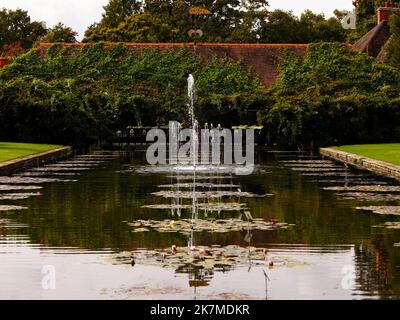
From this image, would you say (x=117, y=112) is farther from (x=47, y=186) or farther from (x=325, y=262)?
(x=325, y=262)

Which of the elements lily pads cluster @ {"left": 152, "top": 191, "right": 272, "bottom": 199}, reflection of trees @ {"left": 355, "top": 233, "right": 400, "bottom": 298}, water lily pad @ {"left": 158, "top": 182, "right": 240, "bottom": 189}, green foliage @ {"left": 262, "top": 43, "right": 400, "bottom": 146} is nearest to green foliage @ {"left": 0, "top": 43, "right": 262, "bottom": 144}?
green foliage @ {"left": 262, "top": 43, "right": 400, "bottom": 146}

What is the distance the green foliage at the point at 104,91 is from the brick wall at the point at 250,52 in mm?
1741

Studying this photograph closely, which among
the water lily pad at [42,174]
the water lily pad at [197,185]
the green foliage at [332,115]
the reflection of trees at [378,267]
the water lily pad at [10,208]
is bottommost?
the water lily pad at [42,174]

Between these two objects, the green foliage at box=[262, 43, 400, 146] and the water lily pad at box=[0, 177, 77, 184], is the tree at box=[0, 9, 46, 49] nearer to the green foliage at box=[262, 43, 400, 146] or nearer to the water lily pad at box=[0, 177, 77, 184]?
the green foliage at box=[262, 43, 400, 146]

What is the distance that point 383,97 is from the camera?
5297 centimetres

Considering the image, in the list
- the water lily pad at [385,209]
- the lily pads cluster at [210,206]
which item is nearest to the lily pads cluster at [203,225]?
the lily pads cluster at [210,206]

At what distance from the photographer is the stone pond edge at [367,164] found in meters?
Result: 29.0

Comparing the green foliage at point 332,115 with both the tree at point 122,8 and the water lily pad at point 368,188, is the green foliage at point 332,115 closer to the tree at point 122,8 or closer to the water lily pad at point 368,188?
the water lily pad at point 368,188

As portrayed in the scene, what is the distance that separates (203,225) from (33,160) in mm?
19948

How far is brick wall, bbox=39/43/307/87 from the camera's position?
212 feet

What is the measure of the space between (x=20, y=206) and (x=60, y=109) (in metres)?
32.0

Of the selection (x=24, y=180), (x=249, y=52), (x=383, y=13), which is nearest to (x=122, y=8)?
(x=383, y=13)

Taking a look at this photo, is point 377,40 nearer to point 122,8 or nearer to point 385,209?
point 122,8

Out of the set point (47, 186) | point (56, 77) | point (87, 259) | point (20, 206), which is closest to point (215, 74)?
point (56, 77)
